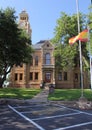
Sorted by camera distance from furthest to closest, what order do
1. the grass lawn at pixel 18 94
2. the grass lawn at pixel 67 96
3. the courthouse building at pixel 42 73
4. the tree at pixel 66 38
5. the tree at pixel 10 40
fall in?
1. the courthouse building at pixel 42 73
2. the tree at pixel 66 38
3. the tree at pixel 10 40
4. the grass lawn at pixel 18 94
5. the grass lawn at pixel 67 96

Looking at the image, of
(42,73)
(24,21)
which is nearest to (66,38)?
(42,73)

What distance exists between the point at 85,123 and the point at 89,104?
22.1 feet

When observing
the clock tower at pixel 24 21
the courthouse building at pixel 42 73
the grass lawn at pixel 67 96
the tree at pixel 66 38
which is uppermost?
the clock tower at pixel 24 21

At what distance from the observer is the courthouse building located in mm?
53116

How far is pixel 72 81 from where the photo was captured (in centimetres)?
5506

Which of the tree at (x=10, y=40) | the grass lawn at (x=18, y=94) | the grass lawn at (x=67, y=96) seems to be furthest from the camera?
the tree at (x=10, y=40)

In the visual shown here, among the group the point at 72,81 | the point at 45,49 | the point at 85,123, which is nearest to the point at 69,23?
the point at 45,49

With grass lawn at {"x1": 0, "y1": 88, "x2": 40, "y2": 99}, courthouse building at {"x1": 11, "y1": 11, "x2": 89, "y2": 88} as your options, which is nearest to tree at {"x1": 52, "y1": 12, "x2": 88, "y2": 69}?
courthouse building at {"x1": 11, "y1": 11, "x2": 89, "y2": 88}

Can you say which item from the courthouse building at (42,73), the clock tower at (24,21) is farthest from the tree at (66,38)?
the clock tower at (24,21)

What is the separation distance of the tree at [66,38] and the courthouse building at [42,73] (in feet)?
9.80

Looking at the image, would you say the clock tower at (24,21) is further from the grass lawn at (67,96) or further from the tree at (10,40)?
the grass lawn at (67,96)

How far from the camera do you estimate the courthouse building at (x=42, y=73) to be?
5312cm

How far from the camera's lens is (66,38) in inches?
1962

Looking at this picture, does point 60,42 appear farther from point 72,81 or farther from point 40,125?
point 40,125
